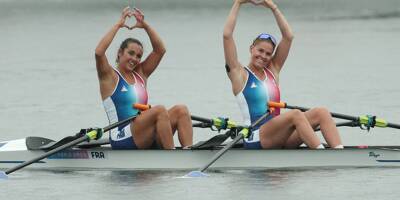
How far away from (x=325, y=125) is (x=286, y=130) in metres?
0.48

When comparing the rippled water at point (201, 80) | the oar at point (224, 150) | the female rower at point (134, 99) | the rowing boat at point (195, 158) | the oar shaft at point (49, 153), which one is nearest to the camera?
the rippled water at point (201, 80)

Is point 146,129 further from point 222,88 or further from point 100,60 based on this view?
point 222,88

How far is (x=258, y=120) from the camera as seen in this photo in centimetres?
1950

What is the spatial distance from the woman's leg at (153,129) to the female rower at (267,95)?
3.07 ft


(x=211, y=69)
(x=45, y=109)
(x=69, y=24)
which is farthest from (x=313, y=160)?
(x=69, y=24)

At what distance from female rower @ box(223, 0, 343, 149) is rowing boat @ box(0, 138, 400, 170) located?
0.19 meters

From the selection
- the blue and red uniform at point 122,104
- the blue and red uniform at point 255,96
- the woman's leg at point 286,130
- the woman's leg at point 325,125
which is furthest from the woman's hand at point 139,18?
the woman's leg at point 325,125

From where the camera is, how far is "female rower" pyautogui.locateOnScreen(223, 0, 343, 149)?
19.2 metres

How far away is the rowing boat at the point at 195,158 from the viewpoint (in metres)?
19.1

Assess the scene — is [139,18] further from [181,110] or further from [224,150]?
[224,150]

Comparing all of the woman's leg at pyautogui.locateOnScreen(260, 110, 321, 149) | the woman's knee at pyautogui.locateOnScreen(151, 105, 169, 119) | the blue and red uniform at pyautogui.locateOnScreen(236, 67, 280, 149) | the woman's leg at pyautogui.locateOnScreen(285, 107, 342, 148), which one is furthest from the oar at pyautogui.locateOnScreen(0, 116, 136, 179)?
the woman's leg at pyautogui.locateOnScreen(285, 107, 342, 148)

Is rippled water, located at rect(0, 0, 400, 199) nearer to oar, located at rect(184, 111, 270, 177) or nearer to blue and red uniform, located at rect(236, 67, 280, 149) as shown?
oar, located at rect(184, 111, 270, 177)

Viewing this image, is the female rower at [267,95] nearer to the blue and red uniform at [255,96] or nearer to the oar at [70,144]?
the blue and red uniform at [255,96]

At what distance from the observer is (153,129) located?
1977 centimetres
